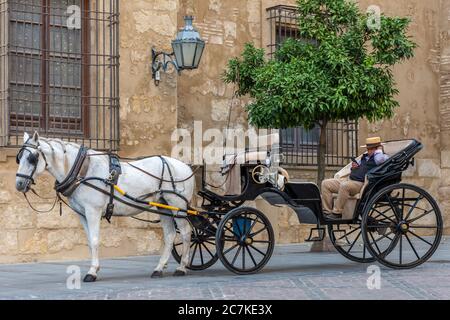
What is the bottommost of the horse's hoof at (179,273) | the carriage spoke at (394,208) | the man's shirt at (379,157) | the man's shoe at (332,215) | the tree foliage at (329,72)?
the horse's hoof at (179,273)

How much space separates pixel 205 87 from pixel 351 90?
2.93 m

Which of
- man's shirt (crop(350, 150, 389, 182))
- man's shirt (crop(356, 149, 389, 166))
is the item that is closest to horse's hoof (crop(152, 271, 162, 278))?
man's shirt (crop(350, 150, 389, 182))

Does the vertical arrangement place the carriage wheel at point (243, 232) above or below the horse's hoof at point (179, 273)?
above

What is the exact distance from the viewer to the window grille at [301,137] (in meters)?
14.1

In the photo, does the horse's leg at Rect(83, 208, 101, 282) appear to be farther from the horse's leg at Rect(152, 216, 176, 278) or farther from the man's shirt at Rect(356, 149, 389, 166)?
the man's shirt at Rect(356, 149, 389, 166)

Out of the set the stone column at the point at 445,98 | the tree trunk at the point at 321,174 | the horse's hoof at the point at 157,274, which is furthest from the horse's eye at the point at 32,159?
the stone column at the point at 445,98

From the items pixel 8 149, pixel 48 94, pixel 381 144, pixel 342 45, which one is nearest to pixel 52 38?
pixel 48 94

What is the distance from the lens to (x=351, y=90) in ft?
36.4

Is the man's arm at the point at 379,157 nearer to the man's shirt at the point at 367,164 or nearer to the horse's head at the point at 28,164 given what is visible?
the man's shirt at the point at 367,164

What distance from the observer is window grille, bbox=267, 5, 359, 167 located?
46.2 ft

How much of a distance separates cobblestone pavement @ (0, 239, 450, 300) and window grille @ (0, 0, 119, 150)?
195cm

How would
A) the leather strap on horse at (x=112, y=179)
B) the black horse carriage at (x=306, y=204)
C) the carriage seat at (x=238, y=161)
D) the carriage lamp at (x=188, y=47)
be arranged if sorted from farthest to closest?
the carriage lamp at (x=188, y=47) < the carriage seat at (x=238, y=161) < the black horse carriage at (x=306, y=204) < the leather strap on horse at (x=112, y=179)

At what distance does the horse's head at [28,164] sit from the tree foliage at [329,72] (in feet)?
12.1

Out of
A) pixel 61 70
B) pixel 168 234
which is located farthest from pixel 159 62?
pixel 168 234
